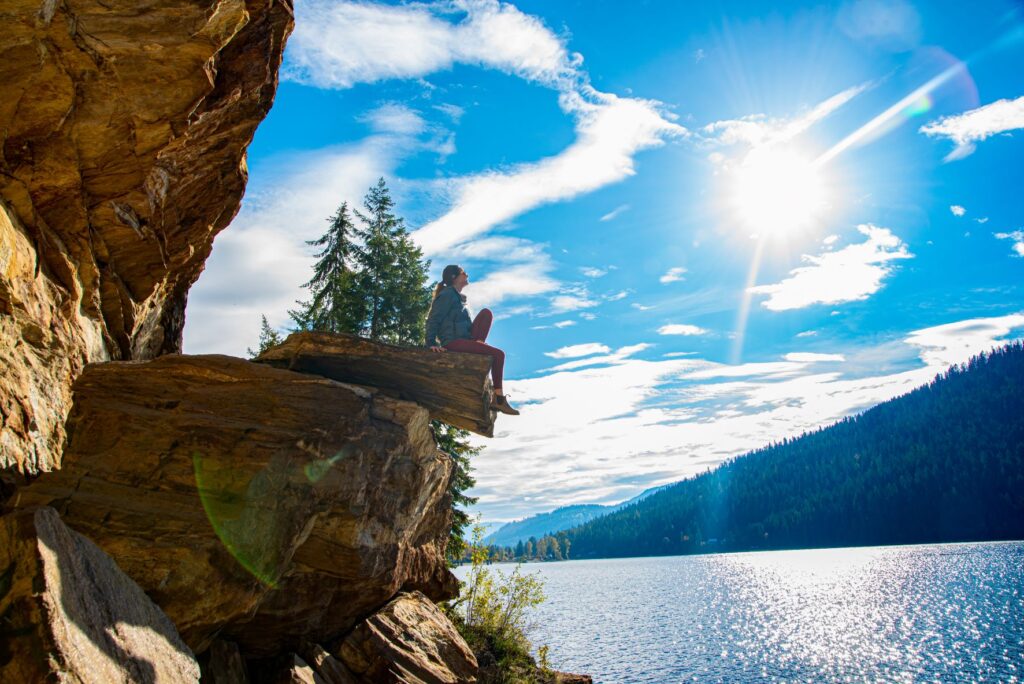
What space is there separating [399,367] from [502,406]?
115 inches

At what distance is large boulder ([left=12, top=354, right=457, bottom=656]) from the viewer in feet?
29.7

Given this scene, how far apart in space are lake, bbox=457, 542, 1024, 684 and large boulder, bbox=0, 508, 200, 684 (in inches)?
699

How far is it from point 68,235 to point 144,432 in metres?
3.46

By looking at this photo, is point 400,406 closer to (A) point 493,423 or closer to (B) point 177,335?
(A) point 493,423

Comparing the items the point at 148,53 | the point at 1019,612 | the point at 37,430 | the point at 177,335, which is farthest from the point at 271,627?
the point at 1019,612

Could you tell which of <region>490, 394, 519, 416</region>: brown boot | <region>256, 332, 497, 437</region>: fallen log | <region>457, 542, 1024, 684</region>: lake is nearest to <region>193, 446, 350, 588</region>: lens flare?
<region>256, 332, 497, 437</region>: fallen log

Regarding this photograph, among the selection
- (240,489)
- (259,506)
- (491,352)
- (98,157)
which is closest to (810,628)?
(491,352)

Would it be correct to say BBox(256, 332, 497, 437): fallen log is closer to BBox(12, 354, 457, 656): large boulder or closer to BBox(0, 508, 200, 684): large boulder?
BBox(12, 354, 457, 656): large boulder

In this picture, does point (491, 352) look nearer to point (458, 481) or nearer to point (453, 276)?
point (453, 276)

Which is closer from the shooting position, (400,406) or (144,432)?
(144,432)

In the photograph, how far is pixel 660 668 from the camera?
35469 mm

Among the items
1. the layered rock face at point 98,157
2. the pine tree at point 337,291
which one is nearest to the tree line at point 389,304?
the pine tree at point 337,291

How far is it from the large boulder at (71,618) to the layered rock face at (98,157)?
181 centimetres

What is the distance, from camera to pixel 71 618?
20.2 feet
